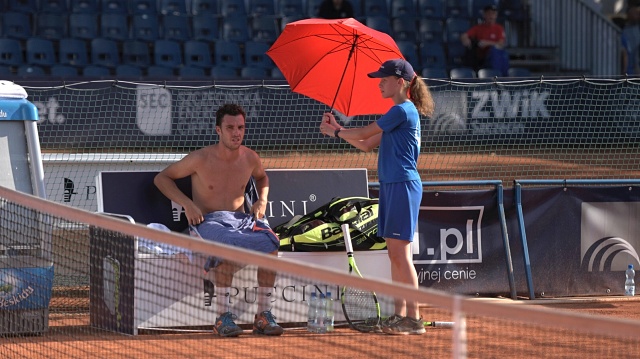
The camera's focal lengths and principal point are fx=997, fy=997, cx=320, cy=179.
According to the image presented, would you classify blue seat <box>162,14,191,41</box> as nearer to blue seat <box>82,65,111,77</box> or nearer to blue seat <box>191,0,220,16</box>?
blue seat <box>191,0,220,16</box>

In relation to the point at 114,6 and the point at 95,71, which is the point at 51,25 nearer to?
the point at 114,6

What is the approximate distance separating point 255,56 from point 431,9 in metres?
4.21

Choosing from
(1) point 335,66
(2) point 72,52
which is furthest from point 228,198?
(2) point 72,52

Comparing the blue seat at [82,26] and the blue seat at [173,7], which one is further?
the blue seat at [173,7]

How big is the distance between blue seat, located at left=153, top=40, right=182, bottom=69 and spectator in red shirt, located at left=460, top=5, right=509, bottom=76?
5361mm

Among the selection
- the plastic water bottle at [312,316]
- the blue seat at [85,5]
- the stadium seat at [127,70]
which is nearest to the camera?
the plastic water bottle at [312,316]

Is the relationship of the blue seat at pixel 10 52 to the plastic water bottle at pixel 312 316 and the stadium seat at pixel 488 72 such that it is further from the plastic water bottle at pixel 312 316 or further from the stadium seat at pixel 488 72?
the plastic water bottle at pixel 312 316

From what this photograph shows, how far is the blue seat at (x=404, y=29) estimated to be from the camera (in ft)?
65.4

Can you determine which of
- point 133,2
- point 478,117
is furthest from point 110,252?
point 133,2

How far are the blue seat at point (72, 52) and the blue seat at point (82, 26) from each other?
1.84 ft

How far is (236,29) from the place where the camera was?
63.6ft

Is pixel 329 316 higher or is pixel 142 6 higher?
pixel 142 6

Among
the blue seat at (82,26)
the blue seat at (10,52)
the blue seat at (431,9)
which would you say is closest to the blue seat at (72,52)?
the blue seat at (82,26)

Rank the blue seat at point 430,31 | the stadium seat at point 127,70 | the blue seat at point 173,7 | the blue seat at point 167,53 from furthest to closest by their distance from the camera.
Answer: the blue seat at point 430,31 < the blue seat at point 173,7 < the blue seat at point 167,53 < the stadium seat at point 127,70
